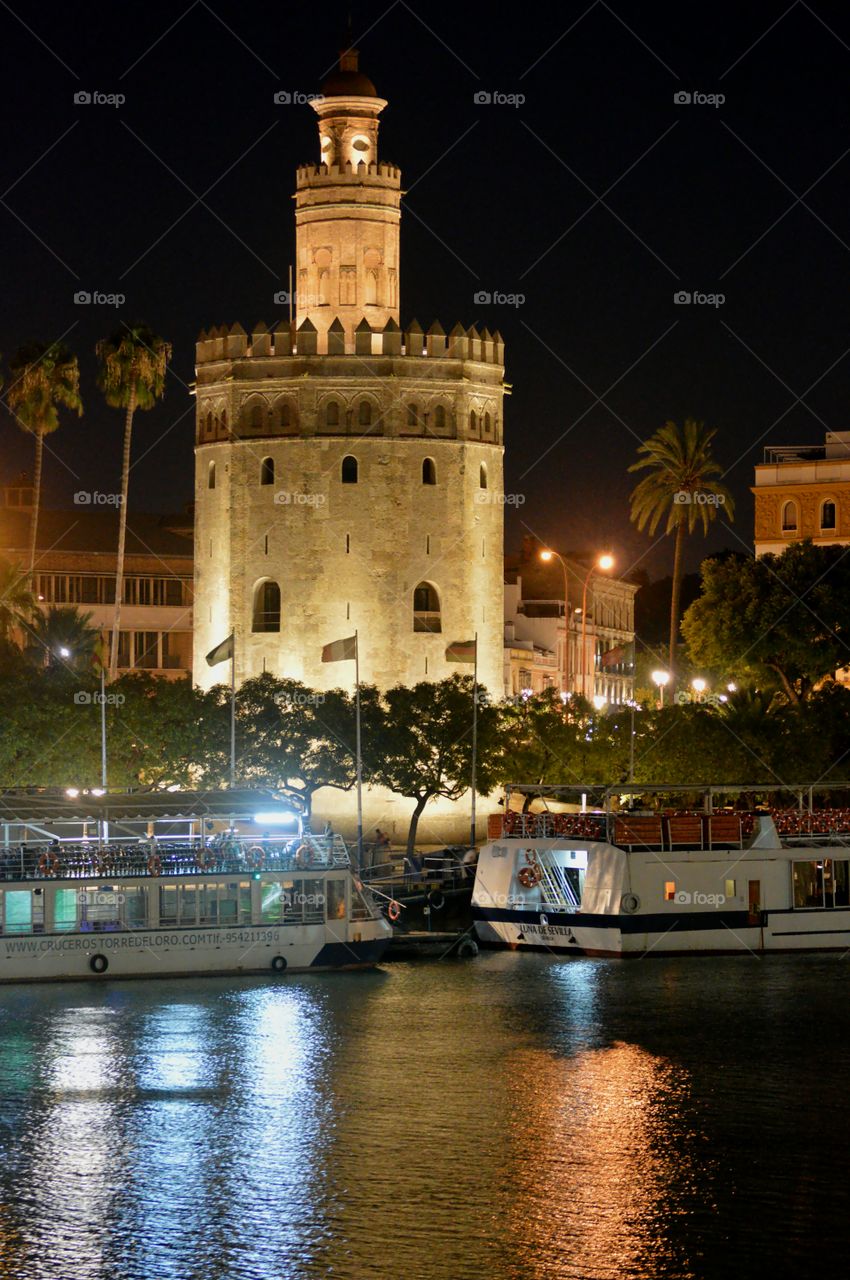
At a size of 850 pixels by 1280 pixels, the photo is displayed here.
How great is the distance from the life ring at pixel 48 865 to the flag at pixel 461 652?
33951 mm

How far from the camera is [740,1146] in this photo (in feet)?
126

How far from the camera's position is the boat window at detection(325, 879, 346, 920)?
53.5 meters

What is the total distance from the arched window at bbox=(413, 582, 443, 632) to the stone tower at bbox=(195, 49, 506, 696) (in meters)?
0.05

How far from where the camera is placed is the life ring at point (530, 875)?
5750 centimetres

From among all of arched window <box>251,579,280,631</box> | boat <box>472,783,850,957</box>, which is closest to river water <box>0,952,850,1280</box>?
boat <box>472,783,850,957</box>

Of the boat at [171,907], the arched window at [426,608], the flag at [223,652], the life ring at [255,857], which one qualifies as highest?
the arched window at [426,608]

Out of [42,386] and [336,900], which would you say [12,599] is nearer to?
[42,386]

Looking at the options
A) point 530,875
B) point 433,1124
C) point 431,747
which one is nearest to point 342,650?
point 431,747

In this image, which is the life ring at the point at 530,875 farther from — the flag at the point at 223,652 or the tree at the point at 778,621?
the tree at the point at 778,621

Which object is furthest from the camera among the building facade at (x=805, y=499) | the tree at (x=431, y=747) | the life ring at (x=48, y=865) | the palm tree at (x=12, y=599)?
the building facade at (x=805, y=499)

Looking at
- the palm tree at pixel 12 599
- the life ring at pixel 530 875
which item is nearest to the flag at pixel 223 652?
the palm tree at pixel 12 599

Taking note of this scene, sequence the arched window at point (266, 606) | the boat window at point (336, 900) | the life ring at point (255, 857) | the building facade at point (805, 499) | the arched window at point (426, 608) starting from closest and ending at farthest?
the boat window at point (336, 900), the life ring at point (255, 857), the arched window at point (426, 608), the arched window at point (266, 606), the building facade at point (805, 499)

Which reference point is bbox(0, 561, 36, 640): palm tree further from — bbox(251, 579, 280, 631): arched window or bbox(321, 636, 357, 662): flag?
bbox(321, 636, 357, 662): flag

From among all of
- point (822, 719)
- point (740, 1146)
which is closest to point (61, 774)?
point (822, 719)
